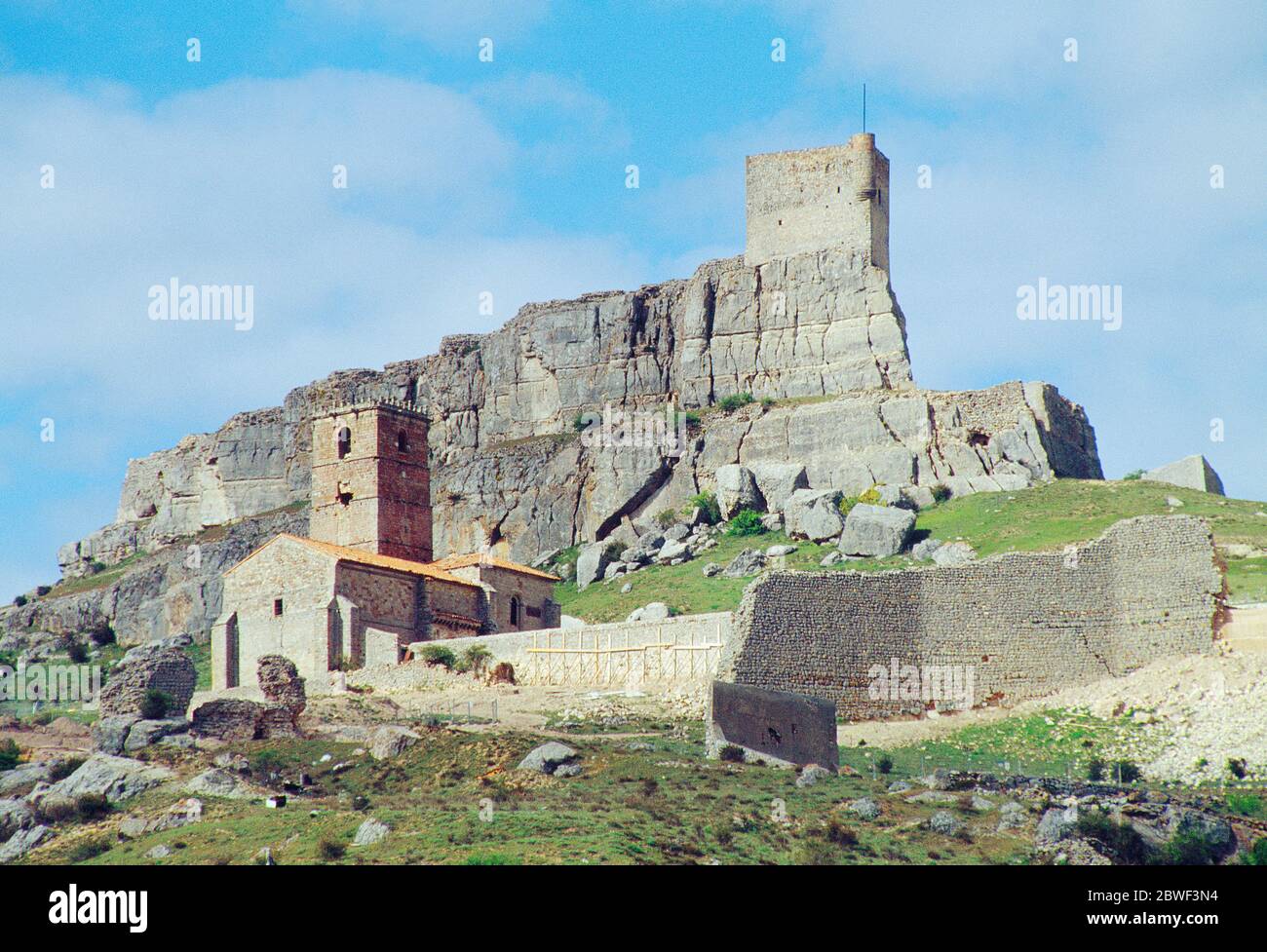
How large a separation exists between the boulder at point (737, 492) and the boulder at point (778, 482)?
25 centimetres

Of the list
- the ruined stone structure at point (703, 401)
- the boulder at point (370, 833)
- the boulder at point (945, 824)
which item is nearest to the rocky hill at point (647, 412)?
the ruined stone structure at point (703, 401)

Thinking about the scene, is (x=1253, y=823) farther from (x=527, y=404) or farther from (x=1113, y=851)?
(x=527, y=404)

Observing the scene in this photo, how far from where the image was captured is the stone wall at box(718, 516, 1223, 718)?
37906 mm

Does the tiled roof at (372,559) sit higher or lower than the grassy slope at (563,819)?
higher

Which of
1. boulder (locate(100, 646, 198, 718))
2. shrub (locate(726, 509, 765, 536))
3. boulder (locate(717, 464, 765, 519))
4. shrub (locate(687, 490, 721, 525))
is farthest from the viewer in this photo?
shrub (locate(687, 490, 721, 525))

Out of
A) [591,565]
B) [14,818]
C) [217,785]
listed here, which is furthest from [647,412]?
[14,818]

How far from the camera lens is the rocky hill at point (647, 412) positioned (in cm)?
7206

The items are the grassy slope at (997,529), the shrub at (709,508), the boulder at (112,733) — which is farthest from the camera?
the shrub at (709,508)

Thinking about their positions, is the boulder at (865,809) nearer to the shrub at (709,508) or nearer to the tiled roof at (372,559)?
the tiled roof at (372,559)

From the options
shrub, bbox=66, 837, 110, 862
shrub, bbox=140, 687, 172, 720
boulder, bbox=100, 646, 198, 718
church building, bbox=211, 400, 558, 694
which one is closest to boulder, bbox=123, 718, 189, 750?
shrub, bbox=140, 687, 172, 720

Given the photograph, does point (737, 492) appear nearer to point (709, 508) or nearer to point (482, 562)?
point (709, 508)

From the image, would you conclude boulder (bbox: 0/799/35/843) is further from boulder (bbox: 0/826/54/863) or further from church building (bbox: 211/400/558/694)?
church building (bbox: 211/400/558/694)

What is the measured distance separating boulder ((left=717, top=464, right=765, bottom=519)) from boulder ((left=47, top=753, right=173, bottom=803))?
39635 mm

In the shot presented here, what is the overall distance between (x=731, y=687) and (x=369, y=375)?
66.7m
